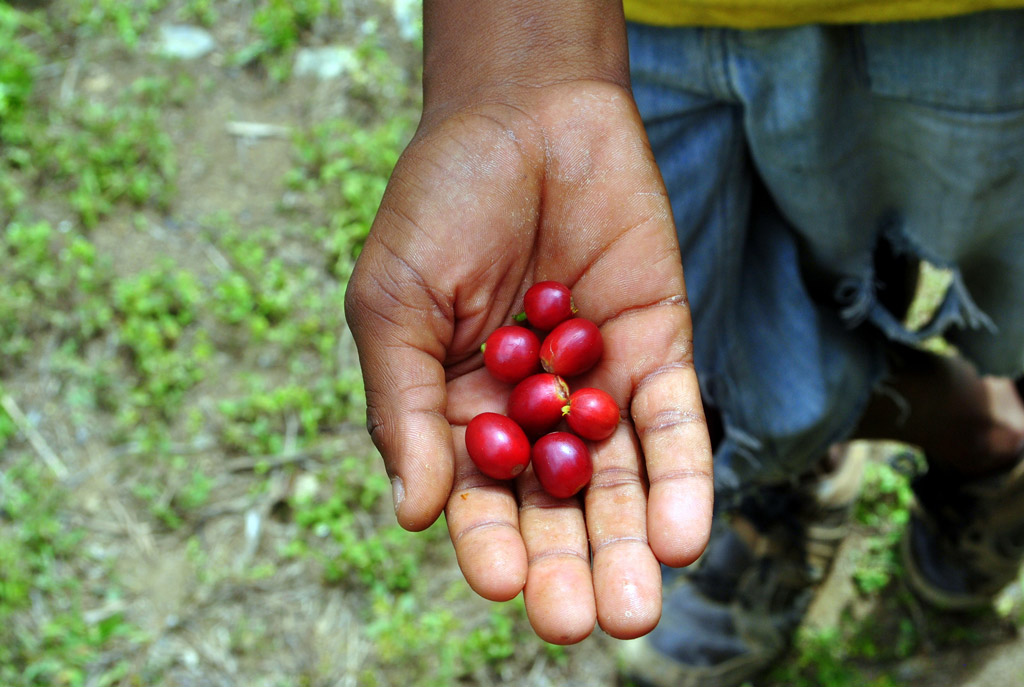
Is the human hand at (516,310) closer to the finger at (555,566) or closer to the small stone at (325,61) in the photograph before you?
the finger at (555,566)

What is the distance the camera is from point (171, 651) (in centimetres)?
324

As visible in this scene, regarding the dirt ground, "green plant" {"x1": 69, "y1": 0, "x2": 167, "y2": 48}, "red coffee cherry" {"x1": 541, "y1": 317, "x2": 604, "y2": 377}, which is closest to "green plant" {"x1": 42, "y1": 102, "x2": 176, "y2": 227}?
the dirt ground

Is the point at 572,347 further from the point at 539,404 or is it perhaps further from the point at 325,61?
the point at 325,61

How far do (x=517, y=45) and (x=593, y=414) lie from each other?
0.92 m

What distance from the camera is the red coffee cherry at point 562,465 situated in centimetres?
192

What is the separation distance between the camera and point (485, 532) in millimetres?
1829

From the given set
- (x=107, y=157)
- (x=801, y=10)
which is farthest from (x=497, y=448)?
(x=107, y=157)

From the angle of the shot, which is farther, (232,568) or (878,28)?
(232,568)

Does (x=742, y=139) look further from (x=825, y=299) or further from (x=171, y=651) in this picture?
(x=171, y=651)

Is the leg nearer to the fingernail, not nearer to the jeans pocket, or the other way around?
the jeans pocket

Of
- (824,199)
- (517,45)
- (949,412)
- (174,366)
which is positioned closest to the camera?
(517,45)

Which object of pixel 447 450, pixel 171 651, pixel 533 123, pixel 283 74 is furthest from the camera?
pixel 283 74

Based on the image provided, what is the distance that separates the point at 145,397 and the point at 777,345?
2659 millimetres

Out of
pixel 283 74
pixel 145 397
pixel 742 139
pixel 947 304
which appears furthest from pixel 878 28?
pixel 283 74
